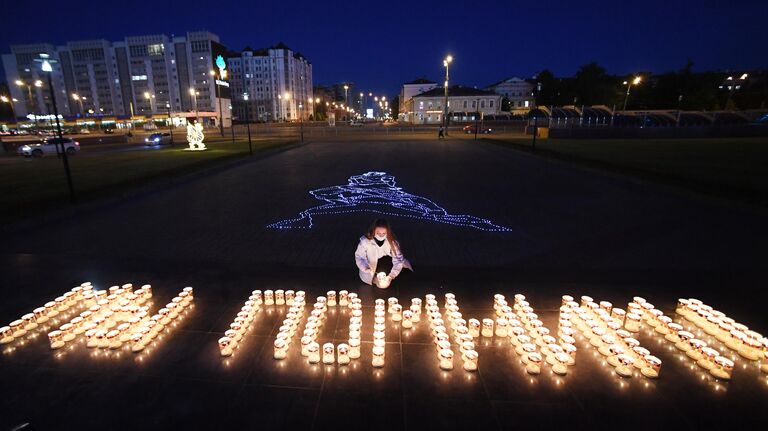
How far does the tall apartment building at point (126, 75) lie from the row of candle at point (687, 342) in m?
114

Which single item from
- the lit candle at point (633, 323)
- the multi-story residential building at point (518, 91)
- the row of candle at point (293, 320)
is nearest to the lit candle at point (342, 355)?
the row of candle at point (293, 320)

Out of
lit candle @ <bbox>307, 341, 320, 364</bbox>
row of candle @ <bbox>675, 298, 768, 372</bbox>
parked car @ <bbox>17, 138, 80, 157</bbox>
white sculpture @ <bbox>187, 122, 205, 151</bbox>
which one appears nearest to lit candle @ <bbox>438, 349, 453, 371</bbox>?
lit candle @ <bbox>307, 341, 320, 364</bbox>

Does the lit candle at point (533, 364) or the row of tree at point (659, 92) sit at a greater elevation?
the row of tree at point (659, 92)

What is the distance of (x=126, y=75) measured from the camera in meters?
115

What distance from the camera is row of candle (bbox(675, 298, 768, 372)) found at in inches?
158

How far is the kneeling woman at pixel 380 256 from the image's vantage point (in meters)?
5.58

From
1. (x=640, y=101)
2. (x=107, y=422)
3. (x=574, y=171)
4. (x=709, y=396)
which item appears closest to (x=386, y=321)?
(x=107, y=422)

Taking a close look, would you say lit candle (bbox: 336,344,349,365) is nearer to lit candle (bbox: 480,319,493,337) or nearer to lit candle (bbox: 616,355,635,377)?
lit candle (bbox: 480,319,493,337)

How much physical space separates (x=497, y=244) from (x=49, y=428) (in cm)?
694

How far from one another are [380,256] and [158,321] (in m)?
3.00

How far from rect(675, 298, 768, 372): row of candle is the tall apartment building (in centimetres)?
11430

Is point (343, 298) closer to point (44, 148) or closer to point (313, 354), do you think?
point (313, 354)

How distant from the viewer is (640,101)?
86.4 m

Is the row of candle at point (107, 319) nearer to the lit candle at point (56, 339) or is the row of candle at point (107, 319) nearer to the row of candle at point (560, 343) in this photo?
the lit candle at point (56, 339)
